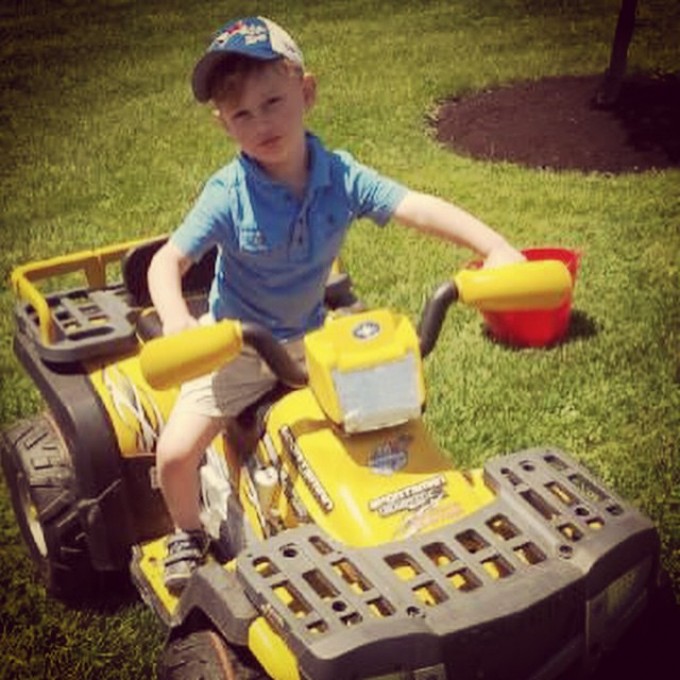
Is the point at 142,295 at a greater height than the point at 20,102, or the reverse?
the point at 142,295

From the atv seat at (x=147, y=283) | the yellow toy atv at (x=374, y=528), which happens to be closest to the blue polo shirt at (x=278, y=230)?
the atv seat at (x=147, y=283)

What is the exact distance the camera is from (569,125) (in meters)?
7.21

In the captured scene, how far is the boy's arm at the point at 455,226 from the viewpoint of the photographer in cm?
257

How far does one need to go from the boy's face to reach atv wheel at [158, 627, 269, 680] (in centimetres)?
134

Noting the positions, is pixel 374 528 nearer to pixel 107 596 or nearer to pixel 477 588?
pixel 477 588

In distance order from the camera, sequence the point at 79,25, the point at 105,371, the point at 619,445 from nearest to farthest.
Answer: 1. the point at 105,371
2. the point at 619,445
3. the point at 79,25

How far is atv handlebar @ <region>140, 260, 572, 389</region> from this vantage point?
6.87 feet

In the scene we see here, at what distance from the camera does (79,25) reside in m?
12.7

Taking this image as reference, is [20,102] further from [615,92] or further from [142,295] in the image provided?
[142,295]

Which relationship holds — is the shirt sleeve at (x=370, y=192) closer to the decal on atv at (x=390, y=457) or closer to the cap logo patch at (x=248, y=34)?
the cap logo patch at (x=248, y=34)

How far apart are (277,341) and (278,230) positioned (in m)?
0.60

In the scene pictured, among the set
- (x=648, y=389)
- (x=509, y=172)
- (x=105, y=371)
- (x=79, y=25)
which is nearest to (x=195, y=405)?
(x=105, y=371)

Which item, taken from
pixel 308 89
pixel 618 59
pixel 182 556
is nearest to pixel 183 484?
pixel 182 556

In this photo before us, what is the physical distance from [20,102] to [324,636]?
8.88 m
